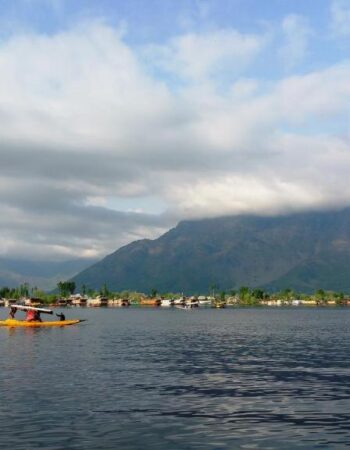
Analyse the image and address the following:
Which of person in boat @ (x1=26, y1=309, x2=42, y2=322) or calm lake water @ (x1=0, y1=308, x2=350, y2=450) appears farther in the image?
person in boat @ (x1=26, y1=309, x2=42, y2=322)

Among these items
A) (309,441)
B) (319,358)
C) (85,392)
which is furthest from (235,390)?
(319,358)

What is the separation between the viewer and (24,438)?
40.1 meters

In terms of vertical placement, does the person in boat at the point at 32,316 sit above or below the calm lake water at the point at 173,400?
above

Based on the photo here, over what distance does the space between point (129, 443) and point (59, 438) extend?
5.09m

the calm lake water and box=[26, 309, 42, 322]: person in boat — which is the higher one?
box=[26, 309, 42, 322]: person in boat

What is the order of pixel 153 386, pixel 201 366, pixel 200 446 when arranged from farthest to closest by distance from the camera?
pixel 201 366, pixel 153 386, pixel 200 446

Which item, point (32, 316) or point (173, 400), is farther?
point (32, 316)

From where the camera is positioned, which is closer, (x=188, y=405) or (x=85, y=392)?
(x=188, y=405)

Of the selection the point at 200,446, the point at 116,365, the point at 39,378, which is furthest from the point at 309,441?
the point at 116,365

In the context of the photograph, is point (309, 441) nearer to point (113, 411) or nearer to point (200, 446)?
point (200, 446)

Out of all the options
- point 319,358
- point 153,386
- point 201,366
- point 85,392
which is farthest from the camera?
point 319,358

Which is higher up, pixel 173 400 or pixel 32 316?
pixel 32 316

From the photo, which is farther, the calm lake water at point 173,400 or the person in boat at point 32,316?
the person in boat at point 32,316

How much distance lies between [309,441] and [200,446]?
7572mm
